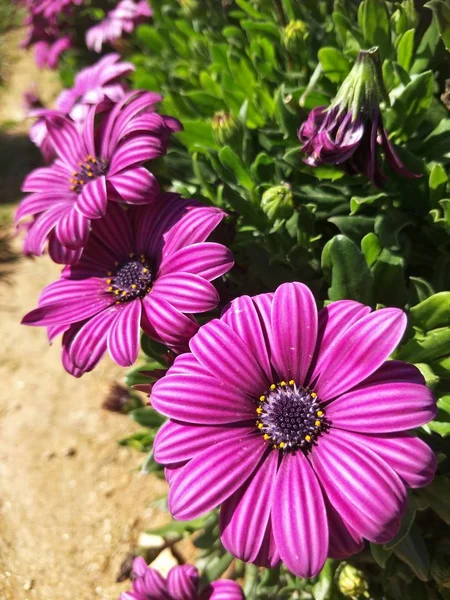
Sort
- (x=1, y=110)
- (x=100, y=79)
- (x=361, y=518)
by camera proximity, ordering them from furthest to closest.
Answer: (x=1, y=110)
(x=100, y=79)
(x=361, y=518)

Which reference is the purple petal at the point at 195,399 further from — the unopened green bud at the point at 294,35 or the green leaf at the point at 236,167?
the unopened green bud at the point at 294,35

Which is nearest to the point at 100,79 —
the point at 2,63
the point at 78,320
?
the point at 78,320

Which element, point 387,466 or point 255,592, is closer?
point 387,466

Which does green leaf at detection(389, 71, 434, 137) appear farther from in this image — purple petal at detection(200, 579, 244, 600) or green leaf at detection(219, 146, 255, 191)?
purple petal at detection(200, 579, 244, 600)

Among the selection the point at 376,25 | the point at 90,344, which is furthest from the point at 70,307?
the point at 376,25

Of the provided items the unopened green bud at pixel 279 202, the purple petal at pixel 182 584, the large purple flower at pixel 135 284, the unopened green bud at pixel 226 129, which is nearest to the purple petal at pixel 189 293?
the large purple flower at pixel 135 284

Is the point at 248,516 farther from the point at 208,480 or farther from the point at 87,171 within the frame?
the point at 87,171

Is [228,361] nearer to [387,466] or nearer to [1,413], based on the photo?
[387,466]
